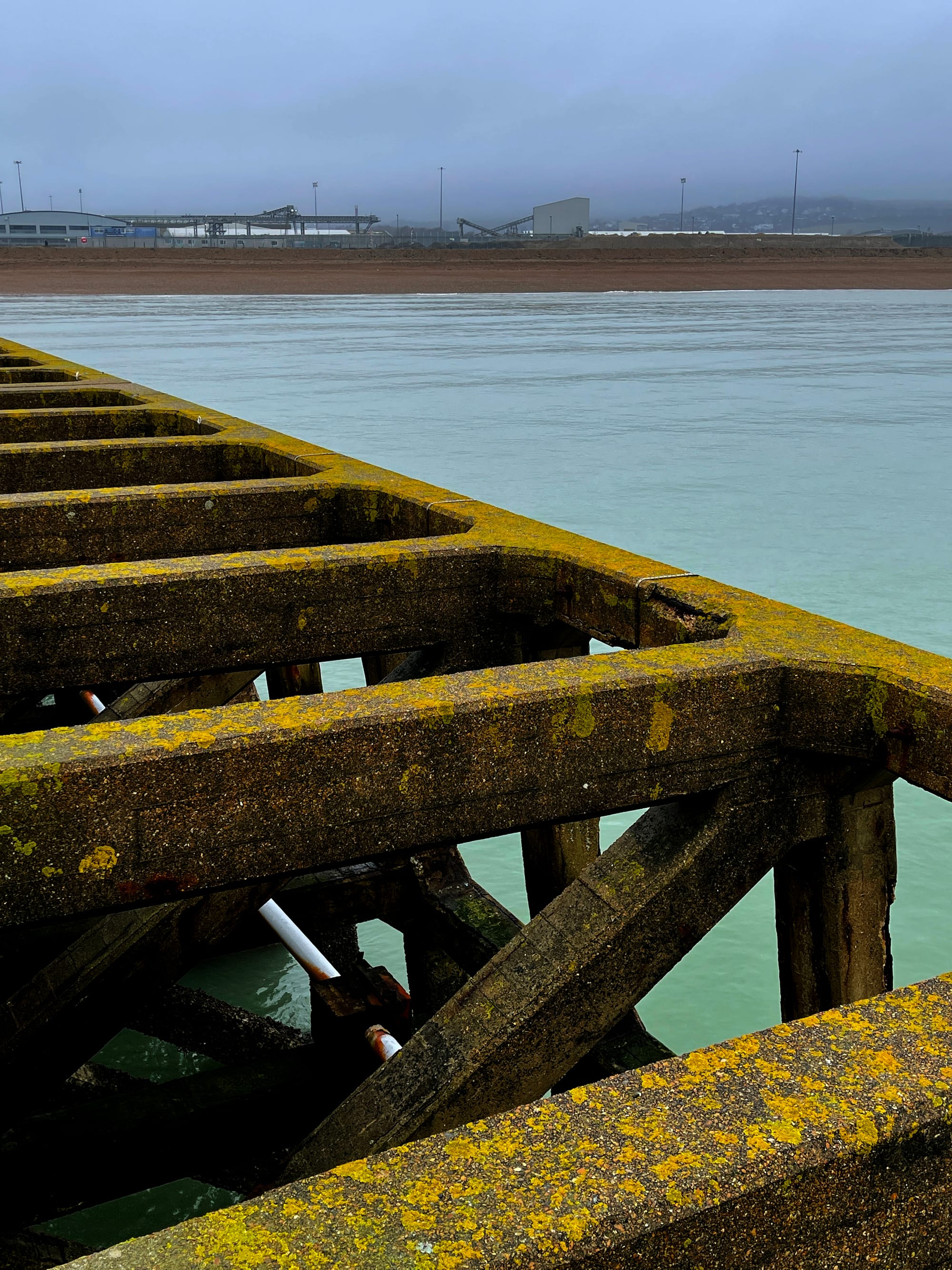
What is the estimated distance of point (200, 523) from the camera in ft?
13.7

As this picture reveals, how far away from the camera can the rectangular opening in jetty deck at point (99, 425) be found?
6.12m

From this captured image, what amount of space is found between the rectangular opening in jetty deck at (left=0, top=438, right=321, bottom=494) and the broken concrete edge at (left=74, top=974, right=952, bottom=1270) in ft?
12.6

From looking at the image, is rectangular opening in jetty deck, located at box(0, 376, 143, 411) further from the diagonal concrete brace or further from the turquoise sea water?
the diagonal concrete brace

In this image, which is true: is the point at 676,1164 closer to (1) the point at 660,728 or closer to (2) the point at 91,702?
(1) the point at 660,728

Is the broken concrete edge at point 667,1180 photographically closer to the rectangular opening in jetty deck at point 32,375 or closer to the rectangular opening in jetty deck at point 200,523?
the rectangular opening in jetty deck at point 200,523

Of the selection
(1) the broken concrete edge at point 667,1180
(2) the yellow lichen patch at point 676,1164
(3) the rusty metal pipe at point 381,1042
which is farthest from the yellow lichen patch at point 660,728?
(3) the rusty metal pipe at point 381,1042

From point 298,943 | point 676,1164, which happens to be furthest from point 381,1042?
point 676,1164

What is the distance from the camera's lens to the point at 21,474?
5.17 m

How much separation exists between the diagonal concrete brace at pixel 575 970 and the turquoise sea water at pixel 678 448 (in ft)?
6.64

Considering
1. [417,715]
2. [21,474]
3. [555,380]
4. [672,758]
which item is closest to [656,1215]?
[417,715]

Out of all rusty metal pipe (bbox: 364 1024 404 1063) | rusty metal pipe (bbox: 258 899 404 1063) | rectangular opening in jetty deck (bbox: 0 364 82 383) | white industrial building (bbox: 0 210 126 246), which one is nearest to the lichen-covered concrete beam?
rusty metal pipe (bbox: 364 1024 404 1063)

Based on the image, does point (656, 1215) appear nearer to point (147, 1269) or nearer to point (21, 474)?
point (147, 1269)

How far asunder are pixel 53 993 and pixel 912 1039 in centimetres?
231

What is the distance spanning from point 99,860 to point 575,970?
922mm
